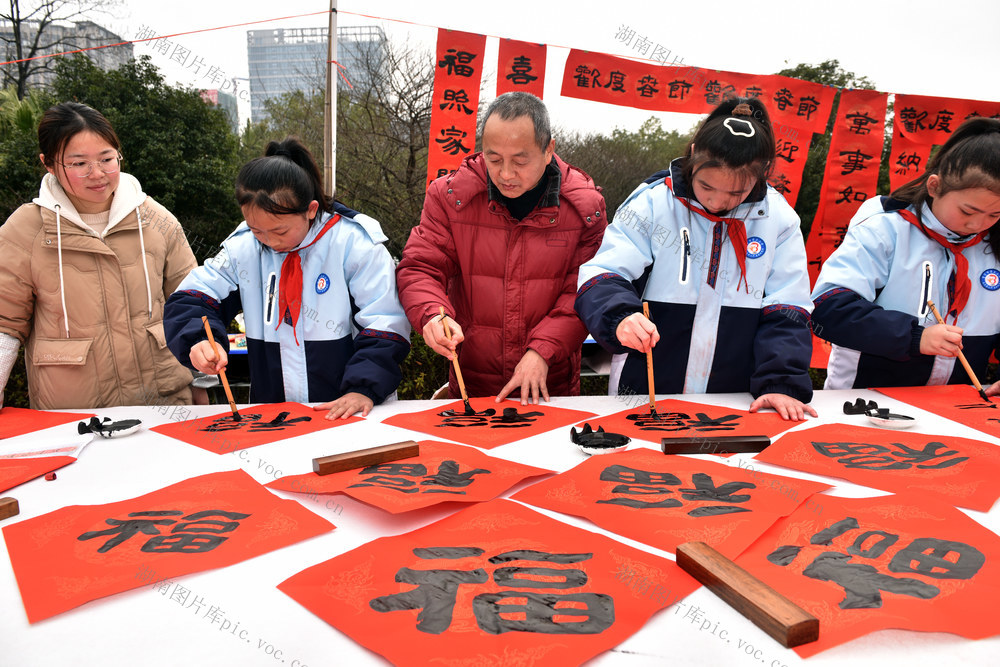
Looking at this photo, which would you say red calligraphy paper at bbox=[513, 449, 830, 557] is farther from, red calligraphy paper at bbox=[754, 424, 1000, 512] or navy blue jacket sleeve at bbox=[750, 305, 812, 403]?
navy blue jacket sleeve at bbox=[750, 305, 812, 403]

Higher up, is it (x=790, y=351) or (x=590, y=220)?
(x=590, y=220)

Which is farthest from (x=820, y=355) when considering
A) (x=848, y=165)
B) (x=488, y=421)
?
(x=488, y=421)

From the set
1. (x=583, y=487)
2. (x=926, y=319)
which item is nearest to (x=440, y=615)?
(x=583, y=487)

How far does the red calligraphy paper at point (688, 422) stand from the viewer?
4.94 feet

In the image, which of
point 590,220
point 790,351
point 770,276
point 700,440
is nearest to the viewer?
point 700,440

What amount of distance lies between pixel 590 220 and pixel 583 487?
1.08 meters

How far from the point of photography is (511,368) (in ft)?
6.79

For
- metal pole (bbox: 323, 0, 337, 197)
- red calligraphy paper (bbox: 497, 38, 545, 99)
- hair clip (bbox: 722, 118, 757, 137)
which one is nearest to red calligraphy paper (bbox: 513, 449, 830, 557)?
hair clip (bbox: 722, 118, 757, 137)

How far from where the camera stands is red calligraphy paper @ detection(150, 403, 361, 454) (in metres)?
1.50

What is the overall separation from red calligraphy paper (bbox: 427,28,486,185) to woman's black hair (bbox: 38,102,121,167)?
2369mm

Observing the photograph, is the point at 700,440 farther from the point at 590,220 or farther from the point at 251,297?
the point at 251,297

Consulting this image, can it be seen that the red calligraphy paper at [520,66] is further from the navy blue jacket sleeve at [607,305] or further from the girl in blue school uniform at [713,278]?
the navy blue jacket sleeve at [607,305]

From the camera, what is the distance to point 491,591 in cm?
82

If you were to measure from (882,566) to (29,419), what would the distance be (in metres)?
2.04
